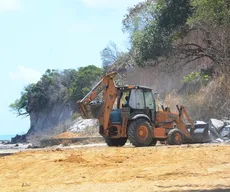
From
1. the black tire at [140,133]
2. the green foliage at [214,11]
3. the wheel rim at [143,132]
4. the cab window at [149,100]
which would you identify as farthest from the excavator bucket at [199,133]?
the green foliage at [214,11]

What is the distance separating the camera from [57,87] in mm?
91625

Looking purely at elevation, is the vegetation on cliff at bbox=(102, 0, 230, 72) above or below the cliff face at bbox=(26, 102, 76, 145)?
above

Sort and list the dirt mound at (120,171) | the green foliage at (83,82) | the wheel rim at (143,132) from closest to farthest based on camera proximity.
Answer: the dirt mound at (120,171) → the wheel rim at (143,132) → the green foliage at (83,82)

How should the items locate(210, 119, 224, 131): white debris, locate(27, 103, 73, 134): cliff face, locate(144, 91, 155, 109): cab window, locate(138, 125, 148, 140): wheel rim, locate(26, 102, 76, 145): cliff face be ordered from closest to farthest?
locate(138, 125, 148, 140): wheel rim, locate(144, 91, 155, 109): cab window, locate(210, 119, 224, 131): white debris, locate(26, 102, 76, 145): cliff face, locate(27, 103, 73, 134): cliff face

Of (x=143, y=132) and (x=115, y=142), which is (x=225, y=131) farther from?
(x=143, y=132)

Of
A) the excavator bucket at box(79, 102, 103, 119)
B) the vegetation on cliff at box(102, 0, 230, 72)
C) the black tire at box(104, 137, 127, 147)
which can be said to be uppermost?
the vegetation on cliff at box(102, 0, 230, 72)

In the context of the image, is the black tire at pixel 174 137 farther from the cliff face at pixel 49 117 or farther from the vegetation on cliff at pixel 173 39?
the cliff face at pixel 49 117

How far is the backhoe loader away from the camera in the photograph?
2312cm

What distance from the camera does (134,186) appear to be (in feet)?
38.6

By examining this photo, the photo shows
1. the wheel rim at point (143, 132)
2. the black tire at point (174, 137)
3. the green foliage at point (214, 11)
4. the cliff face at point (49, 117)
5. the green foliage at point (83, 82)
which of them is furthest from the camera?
the cliff face at point (49, 117)

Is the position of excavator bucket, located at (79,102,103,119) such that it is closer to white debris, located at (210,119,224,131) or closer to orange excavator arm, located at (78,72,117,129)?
orange excavator arm, located at (78,72,117,129)

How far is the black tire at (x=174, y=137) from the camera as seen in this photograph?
24506mm

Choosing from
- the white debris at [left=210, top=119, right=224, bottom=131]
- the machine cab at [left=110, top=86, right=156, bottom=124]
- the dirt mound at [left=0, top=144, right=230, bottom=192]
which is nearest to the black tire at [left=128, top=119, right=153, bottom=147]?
the machine cab at [left=110, top=86, right=156, bottom=124]

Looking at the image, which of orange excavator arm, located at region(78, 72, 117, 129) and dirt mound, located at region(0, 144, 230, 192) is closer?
dirt mound, located at region(0, 144, 230, 192)
